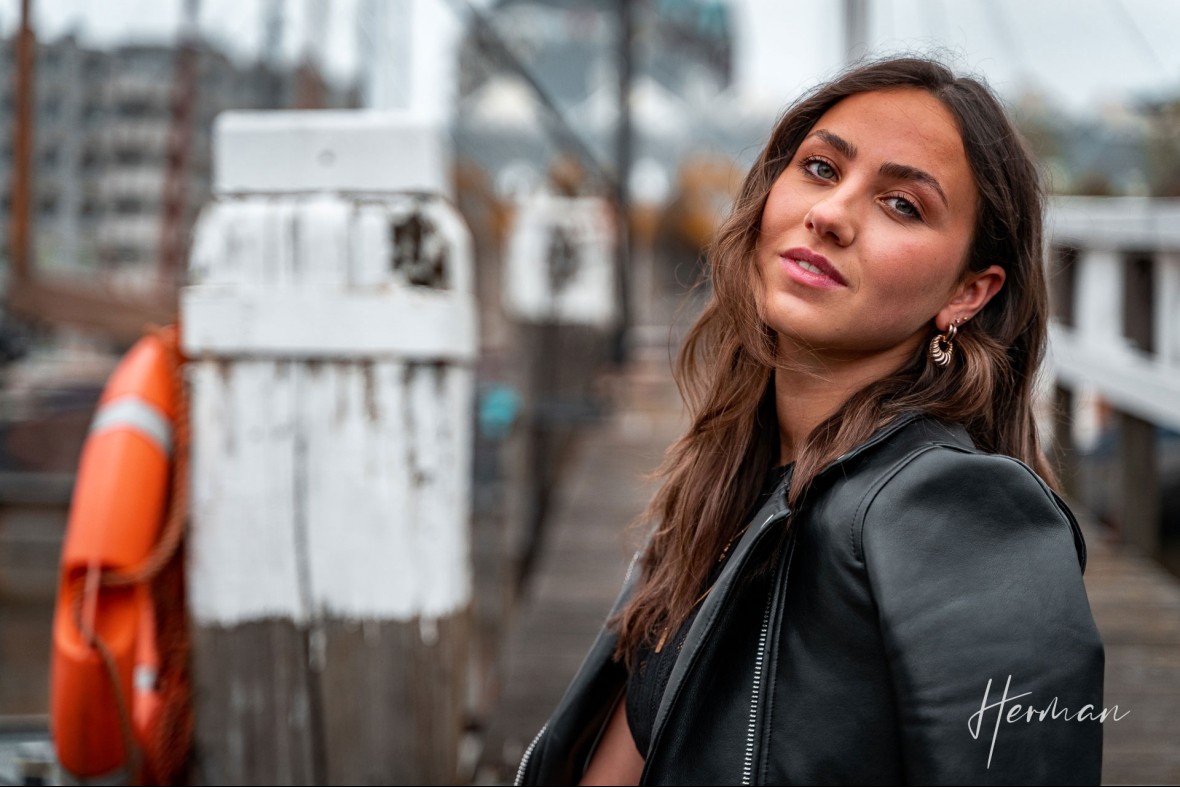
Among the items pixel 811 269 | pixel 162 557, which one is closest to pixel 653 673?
pixel 811 269

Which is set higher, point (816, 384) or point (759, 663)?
point (816, 384)

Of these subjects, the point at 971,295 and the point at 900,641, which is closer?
the point at 900,641

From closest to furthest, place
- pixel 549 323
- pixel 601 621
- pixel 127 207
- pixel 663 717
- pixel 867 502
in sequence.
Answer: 1. pixel 867 502
2. pixel 663 717
3. pixel 601 621
4. pixel 549 323
5. pixel 127 207

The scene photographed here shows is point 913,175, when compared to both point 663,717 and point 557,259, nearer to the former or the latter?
point 663,717

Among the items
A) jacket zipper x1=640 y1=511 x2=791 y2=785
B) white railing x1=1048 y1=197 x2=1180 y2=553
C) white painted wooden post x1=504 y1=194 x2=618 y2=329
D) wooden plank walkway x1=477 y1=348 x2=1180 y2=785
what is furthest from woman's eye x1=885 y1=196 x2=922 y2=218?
white painted wooden post x1=504 y1=194 x2=618 y2=329

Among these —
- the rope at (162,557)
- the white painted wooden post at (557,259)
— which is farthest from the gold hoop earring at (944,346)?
the white painted wooden post at (557,259)

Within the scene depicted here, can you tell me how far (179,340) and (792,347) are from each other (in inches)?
49.4

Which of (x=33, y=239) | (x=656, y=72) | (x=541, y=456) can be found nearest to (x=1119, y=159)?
(x=541, y=456)

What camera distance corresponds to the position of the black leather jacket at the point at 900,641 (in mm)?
925

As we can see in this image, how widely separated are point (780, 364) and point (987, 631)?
0.44m

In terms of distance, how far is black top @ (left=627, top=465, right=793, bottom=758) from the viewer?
1258 mm

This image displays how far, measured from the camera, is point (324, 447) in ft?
6.00

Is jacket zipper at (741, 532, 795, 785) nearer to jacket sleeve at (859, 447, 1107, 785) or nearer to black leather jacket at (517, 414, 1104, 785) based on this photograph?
black leather jacket at (517, 414, 1104, 785)

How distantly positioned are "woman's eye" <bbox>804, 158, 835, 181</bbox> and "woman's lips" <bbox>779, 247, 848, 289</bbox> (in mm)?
123
